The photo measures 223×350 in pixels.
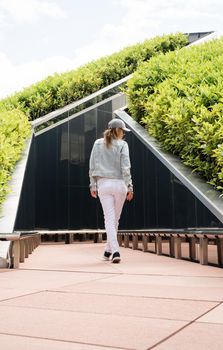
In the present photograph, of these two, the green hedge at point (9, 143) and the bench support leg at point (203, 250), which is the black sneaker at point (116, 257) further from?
the green hedge at point (9, 143)

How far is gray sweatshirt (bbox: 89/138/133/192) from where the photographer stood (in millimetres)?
7414

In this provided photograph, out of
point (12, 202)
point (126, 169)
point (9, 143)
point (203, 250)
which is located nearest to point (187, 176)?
point (126, 169)

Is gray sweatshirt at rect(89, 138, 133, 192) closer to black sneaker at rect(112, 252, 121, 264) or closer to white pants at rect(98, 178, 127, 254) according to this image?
white pants at rect(98, 178, 127, 254)

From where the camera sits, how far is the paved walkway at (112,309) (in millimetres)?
2765

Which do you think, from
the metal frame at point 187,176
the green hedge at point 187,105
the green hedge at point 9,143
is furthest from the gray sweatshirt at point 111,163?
the green hedge at point 9,143

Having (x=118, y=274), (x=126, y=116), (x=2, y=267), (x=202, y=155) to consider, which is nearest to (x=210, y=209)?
(x=202, y=155)

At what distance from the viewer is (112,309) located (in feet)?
12.0

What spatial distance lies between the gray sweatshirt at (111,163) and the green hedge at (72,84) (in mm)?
10491

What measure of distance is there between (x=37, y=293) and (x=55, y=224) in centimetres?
1031

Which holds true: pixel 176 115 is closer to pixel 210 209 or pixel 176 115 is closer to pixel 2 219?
pixel 210 209

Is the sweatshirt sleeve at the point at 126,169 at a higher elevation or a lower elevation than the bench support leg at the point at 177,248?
higher

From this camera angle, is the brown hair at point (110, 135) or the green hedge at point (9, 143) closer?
the brown hair at point (110, 135)

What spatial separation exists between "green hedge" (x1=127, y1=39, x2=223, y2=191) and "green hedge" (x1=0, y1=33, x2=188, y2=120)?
490cm

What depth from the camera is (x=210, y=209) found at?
7.75 metres
